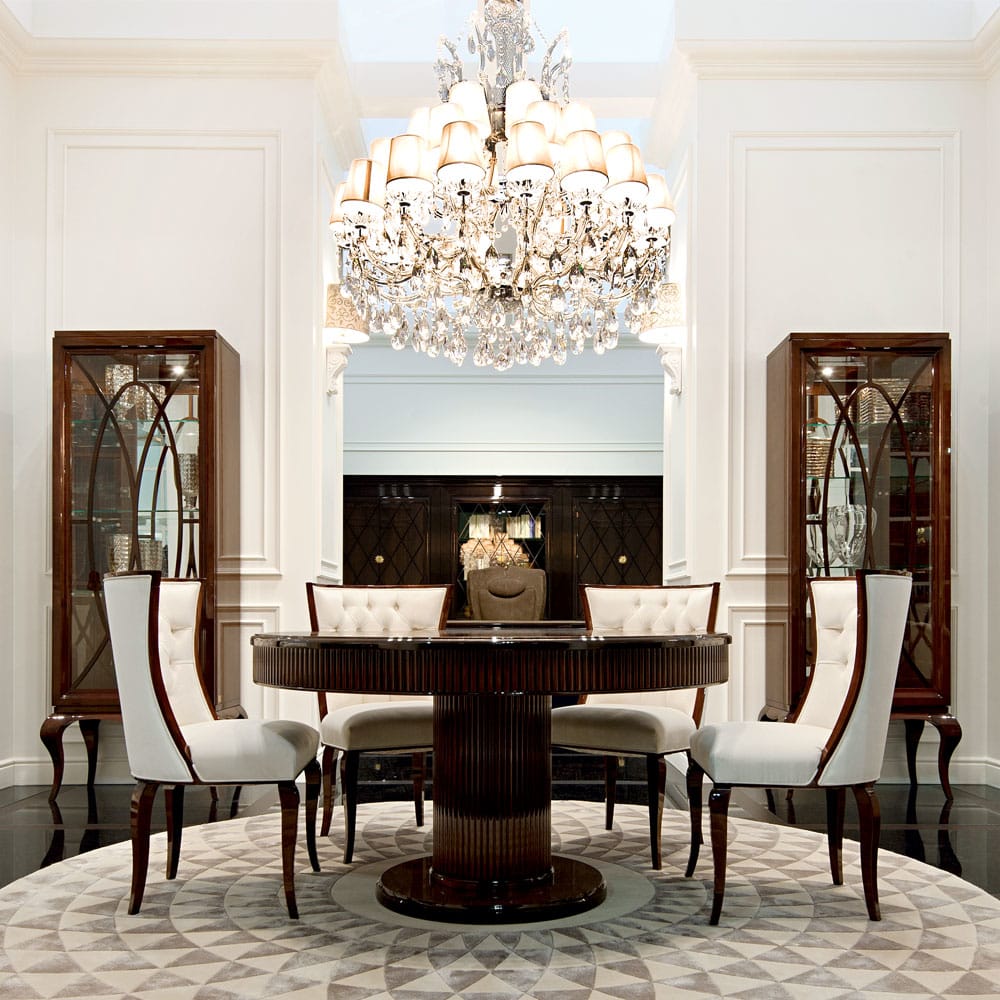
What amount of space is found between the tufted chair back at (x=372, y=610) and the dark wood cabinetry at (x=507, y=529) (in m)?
5.89

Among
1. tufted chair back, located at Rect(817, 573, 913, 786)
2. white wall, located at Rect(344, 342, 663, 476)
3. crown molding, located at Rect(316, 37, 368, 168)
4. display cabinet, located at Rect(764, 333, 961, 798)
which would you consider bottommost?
tufted chair back, located at Rect(817, 573, 913, 786)

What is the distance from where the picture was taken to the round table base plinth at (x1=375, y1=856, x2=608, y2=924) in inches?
111

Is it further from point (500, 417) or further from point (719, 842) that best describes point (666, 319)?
point (500, 417)

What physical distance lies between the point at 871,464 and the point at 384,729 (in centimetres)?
245

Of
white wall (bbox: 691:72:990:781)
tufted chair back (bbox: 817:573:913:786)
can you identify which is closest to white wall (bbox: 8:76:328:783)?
white wall (bbox: 691:72:990:781)

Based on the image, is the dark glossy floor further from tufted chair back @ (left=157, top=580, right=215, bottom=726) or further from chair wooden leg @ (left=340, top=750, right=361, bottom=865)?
chair wooden leg @ (left=340, top=750, right=361, bottom=865)

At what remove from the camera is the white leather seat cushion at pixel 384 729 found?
11.6 feet

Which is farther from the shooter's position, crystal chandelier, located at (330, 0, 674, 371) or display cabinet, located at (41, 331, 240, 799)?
display cabinet, located at (41, 331, 240, 799)

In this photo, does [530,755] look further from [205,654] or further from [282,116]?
[282,116]

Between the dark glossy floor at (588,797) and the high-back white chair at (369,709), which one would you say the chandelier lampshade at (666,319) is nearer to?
the high-back white chair at (369,709)

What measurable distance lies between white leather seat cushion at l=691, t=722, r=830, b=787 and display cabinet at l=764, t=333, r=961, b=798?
1.81m

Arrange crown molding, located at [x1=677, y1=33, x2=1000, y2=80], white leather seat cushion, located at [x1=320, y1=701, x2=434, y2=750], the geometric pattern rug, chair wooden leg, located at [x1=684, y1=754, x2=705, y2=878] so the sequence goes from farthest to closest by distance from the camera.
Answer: crown molding, located at [x1=677, y1=33, x2=1000, y2=80]
white leather seat cushion, located at [x1=320, y1=701, x2=434, y2=750]
chair wooden leg, located at [x1=684, y1=754, x2=705, y2=878]
the geometric pattern rug

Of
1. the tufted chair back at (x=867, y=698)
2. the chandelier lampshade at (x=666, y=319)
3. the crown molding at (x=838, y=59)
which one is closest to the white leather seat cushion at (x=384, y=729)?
the tufted chair back at (x=867, y=698)

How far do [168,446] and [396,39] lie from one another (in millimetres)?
2500
